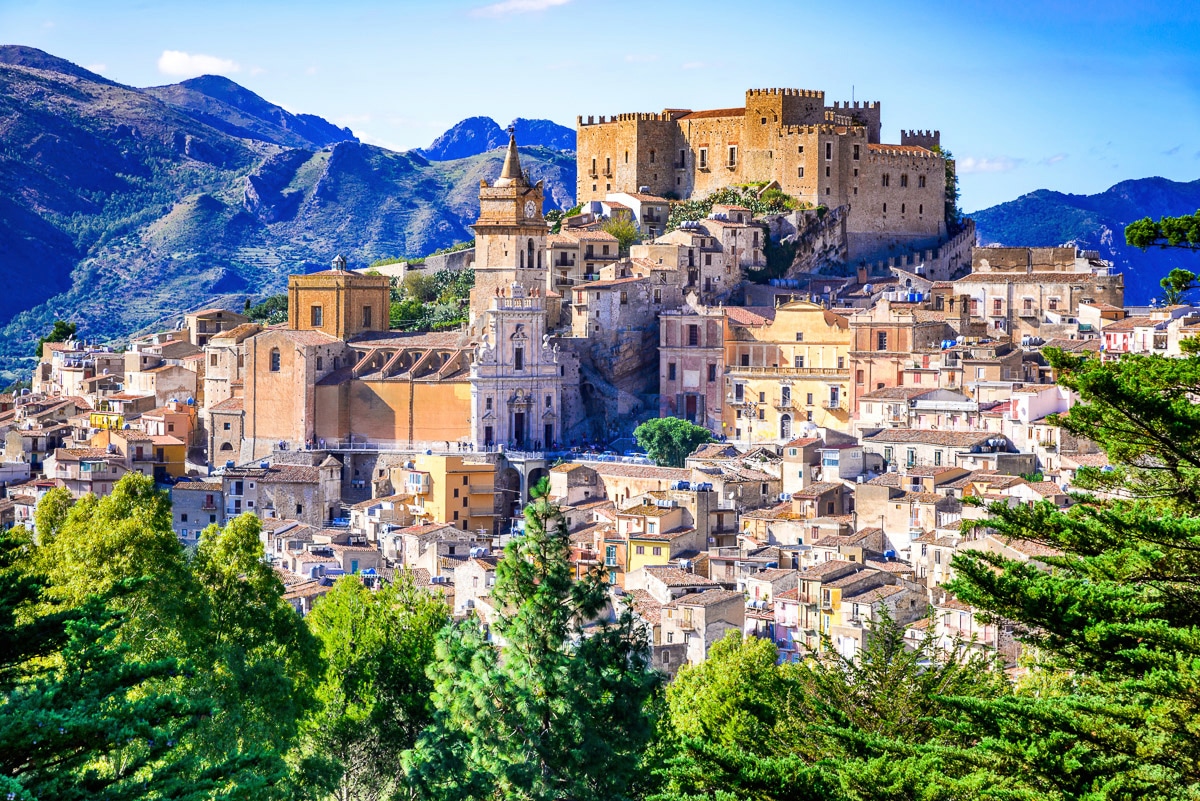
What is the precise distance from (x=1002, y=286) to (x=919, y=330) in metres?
8.96

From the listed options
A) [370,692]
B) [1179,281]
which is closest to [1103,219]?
[370,692]

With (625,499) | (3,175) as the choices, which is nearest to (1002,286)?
(625,499)

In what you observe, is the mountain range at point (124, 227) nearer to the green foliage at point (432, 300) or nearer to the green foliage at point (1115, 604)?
the green foliage at point (432, 300)

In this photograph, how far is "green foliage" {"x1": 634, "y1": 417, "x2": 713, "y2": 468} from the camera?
2603 inches

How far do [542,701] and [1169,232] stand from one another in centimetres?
1174

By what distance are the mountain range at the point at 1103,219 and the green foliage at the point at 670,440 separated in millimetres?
76322

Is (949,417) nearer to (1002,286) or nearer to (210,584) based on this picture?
(1002,286)

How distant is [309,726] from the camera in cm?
3478

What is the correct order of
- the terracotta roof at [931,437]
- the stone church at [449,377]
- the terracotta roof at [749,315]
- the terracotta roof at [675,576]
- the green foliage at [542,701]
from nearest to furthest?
1. the green foliage at [542,701]
2. the terracotta roof at [675,576]
3. the terracotta roof at [931,437]
4. the stone church at [449,377]
5. the terracotta roof at [749,315]

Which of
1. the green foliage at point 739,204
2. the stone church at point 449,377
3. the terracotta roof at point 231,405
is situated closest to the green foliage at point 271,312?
the terracotta roof at point 231,405

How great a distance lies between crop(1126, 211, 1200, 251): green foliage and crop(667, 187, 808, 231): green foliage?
6320 centimetres

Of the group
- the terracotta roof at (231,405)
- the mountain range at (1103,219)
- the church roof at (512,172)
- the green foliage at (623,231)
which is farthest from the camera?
→ the mountain range at (1103,219)

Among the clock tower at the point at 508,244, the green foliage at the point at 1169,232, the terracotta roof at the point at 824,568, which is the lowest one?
the terracotta roof at the point at 824,568

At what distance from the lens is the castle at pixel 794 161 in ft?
275
